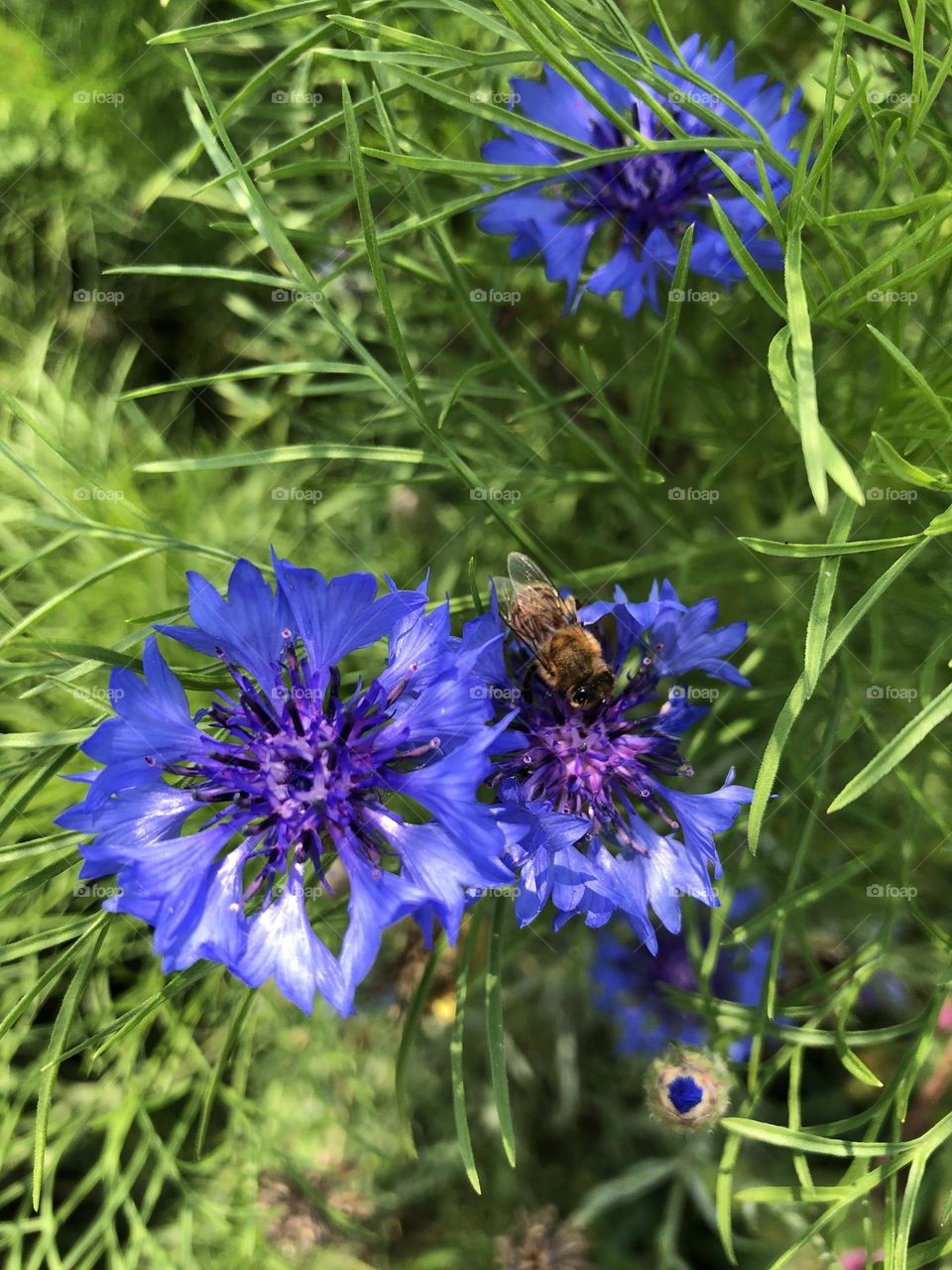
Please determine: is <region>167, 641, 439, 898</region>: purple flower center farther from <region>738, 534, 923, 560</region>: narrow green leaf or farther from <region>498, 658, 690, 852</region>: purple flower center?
<region>738, 534, 923, 560</region>: narrow green leaf

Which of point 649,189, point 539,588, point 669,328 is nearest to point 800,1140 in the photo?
point 539,588

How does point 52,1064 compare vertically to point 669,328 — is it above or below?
below

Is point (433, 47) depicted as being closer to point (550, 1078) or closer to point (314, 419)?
point (314, 419)

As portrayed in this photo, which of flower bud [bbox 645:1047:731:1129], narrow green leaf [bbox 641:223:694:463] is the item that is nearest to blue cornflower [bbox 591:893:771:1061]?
flower bud [bbox 645:1047:731:1129]

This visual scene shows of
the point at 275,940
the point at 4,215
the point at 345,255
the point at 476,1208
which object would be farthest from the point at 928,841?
the point at 4,215

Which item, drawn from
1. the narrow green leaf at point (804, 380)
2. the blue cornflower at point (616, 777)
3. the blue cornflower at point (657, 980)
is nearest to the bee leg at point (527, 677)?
the blue cornflower at point (616, 777)

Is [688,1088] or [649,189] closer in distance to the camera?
[688,1088]

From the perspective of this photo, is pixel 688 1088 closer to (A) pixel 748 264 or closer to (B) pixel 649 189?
→ (A) pixel 748 264
